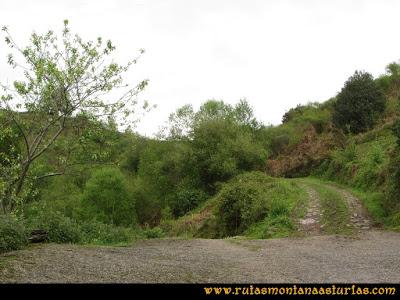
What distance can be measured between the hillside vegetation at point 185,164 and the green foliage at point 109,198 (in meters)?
0.12

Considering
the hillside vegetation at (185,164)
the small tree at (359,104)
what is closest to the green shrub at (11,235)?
the hillside vegetation at (185,164)

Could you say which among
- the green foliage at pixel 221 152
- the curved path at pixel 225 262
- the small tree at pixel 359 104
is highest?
the small tree at pixel 359 104

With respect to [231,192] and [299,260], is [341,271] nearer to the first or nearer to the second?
Result: [299,260]

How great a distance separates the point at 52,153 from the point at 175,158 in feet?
93.1

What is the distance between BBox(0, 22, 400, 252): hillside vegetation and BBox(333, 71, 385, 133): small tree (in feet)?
0.31

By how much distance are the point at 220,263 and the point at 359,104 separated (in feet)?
100

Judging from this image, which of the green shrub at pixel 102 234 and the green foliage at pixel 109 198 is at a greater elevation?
the green foliage at pixel 109 198

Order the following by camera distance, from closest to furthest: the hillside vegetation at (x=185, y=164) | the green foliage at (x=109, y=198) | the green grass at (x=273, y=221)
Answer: the hillside vegetation at (x=185, y=164)
the green grass at (x=273, y=221)
the green foliage at (x=109, y=198)

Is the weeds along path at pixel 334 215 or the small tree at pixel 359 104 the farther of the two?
the small tree at pixel 359 104

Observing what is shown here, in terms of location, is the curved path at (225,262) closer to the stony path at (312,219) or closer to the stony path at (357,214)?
the stony path at (357,214)

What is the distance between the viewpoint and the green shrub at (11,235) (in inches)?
425

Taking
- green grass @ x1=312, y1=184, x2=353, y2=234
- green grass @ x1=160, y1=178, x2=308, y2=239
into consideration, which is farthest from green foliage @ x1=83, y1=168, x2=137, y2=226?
green grass @ x1=312, y1=184, x2=353, y2=234

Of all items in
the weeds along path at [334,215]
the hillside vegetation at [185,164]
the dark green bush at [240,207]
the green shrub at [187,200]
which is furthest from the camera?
the green shrub at [187,200]

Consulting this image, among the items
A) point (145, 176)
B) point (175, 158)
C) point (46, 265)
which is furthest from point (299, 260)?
point (145, 176)
